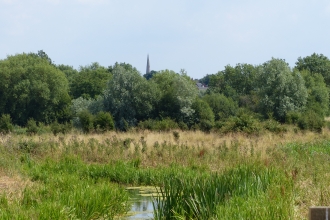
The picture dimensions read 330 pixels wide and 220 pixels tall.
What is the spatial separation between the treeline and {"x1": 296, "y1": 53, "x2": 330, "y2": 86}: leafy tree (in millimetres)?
11880

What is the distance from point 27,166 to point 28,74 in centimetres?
3991

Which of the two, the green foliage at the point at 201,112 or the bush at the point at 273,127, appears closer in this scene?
the bush at the point at 273,127

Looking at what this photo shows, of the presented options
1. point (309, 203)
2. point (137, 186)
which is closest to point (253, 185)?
point (309, 203)

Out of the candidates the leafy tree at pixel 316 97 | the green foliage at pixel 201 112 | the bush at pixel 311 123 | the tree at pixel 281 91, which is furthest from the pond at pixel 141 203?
the leafy tree at pixel 316 97

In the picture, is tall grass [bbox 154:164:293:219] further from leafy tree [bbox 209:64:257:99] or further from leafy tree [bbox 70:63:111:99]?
leafy tree [bbox 70:63:111:99]

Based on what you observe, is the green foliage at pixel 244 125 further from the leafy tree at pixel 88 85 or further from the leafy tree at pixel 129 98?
the leafy tree at pixel 88 85

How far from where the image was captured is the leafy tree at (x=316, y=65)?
7712 cm

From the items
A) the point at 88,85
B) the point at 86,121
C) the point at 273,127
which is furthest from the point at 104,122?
the point at 88,85

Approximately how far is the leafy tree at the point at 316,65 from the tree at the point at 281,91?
95.4ft

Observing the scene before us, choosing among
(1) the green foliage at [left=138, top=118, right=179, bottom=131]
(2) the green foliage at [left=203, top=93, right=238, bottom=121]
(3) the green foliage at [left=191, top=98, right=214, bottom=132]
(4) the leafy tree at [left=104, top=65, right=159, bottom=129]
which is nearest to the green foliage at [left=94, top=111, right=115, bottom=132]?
(1) the green foliage at [left=138, top=118, right=179, bottom=131]

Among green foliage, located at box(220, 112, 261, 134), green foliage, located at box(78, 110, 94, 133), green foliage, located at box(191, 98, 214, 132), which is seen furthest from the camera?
green foliage, located at box(191, 98, 214, 132)

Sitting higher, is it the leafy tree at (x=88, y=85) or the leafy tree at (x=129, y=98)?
the leafy tree at (x=88, y=85)

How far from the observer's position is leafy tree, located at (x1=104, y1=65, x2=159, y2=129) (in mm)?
42906

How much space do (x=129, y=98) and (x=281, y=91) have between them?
14.0m
